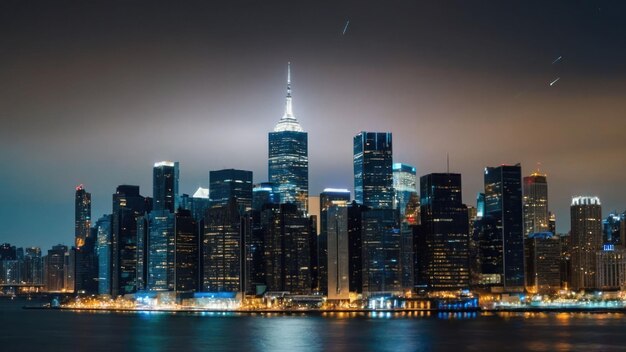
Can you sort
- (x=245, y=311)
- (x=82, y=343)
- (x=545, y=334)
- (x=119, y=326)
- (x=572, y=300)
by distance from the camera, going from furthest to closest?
(x=572, y=300) → (x=245, y=311) → (x=119, y=326) → (x=545, y=334) → (x=82, y=343)

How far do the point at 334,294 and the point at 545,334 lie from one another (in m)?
82.0

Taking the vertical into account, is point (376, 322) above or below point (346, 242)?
below

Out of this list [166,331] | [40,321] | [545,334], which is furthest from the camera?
[40,321]

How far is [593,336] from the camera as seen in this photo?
112 m

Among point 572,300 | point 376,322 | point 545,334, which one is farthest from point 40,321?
point 572,300

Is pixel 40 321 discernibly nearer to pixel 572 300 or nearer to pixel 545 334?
pixel 545 334

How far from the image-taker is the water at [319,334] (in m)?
101

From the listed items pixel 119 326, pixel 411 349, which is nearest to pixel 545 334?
pixel 411 349

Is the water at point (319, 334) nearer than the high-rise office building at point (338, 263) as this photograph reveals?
Yes

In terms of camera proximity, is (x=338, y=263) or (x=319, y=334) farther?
(x=338, y=263)

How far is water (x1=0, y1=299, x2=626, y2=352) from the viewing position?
101 meters

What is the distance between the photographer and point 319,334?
116m

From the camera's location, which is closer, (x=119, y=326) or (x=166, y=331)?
(x=166, y=331)

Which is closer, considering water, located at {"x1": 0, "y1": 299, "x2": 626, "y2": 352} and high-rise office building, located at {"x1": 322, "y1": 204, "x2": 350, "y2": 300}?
water, located at {"x1": 0, "y1": 299, "x2": 626, "y2": 352}
